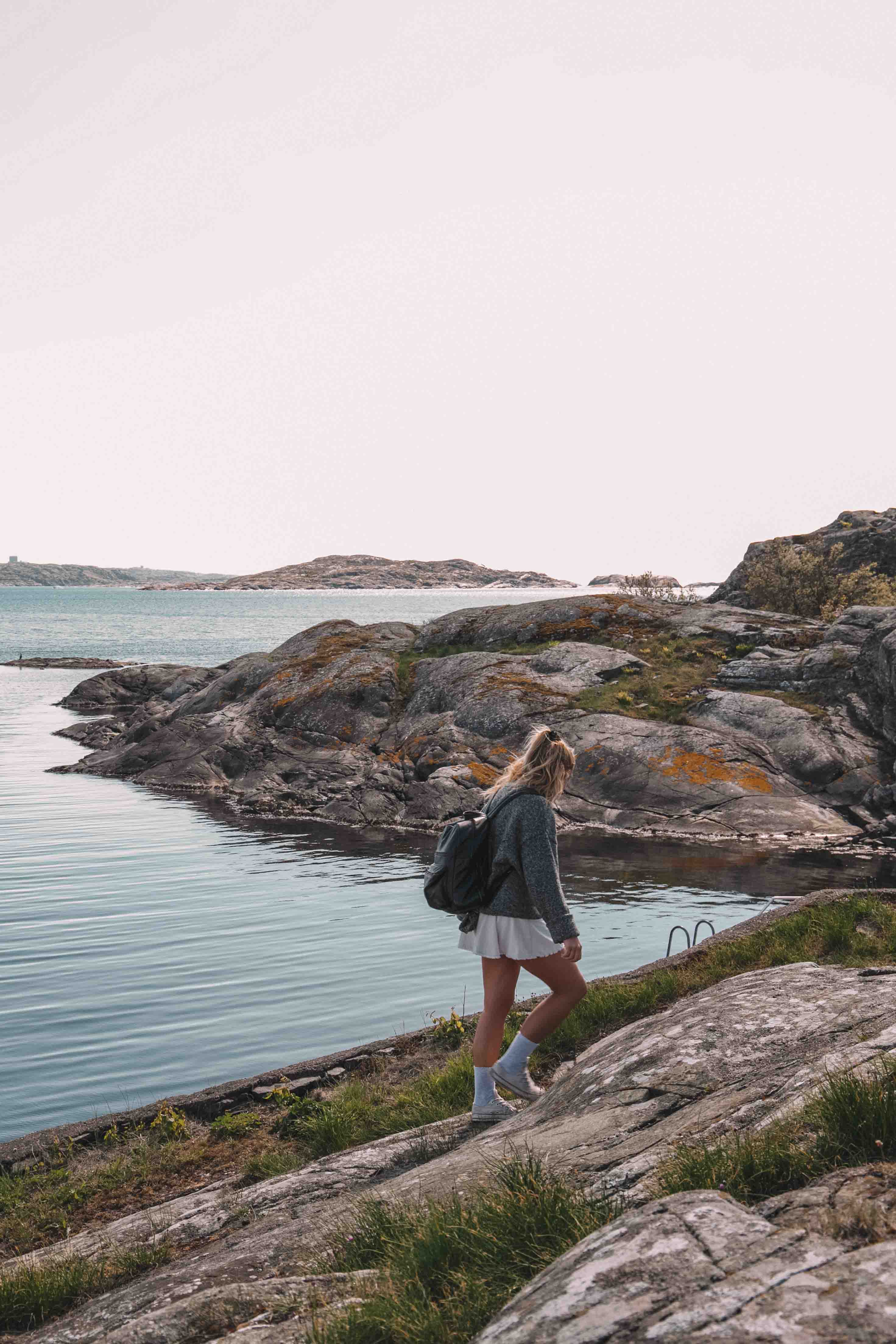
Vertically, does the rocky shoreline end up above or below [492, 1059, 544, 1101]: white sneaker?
below

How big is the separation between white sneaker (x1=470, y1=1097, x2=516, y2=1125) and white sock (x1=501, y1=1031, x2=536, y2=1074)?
9.8 inches

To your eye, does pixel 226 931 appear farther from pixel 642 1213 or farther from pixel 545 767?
pixel 642 1213

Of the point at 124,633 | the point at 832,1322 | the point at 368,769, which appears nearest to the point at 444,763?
the point at 368,769

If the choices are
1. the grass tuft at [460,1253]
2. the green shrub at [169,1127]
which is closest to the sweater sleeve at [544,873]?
the grass tuft at [460,1253]

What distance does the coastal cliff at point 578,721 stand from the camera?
2694 centimetres

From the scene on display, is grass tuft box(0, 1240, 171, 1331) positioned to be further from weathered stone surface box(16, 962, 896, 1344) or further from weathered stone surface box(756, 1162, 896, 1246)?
weathered stone surface box(756, 1162, 896, 1246)

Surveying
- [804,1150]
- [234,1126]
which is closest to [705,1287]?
[804,1150]

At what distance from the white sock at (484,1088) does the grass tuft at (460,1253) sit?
2408 mm

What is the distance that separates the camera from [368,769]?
31.5m

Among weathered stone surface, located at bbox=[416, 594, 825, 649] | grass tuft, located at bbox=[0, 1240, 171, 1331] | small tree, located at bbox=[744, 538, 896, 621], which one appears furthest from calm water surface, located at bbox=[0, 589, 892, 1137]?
small tree, located at bbox=[744, 538, 896, 621]

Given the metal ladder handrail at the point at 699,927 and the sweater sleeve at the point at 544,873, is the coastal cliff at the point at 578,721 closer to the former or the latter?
the metal ladder handrail at the point at 699,927

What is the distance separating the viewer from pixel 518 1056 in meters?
7.41

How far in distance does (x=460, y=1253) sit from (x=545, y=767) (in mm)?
3745

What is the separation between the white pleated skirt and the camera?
722 centimetres
